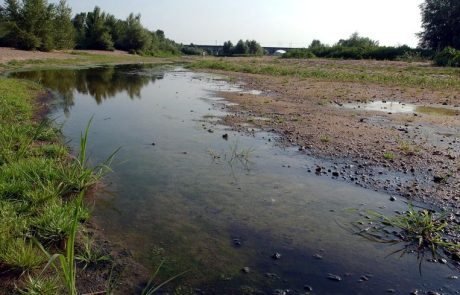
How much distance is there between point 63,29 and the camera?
51.6 meters

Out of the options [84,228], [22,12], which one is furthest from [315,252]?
[22,12]

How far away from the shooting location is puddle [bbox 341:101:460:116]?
14113mm

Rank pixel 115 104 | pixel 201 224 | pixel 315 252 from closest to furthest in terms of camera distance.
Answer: pixel 315 252
pixel 201 224
pixel 115 104

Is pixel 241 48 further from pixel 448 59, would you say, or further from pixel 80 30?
pixel 448 59

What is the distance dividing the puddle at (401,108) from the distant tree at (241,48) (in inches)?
3325

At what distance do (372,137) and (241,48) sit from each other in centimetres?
9232

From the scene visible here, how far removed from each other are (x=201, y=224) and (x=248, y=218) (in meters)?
0.71

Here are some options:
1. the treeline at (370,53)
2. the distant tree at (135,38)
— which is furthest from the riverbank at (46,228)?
the distant tree at (135,38)

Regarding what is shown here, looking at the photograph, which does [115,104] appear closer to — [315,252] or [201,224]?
[201,224]

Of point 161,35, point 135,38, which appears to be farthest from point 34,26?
point 161,35

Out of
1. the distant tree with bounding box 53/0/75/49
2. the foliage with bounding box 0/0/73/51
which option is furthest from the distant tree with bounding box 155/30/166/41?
the foliage with bounding box 0/0/73/51

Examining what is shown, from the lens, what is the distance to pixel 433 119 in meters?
12.7

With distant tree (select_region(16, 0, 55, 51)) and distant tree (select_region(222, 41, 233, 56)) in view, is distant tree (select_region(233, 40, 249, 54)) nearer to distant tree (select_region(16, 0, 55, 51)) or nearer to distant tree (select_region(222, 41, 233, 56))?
distant tree (select_region(222, 41, 233, 56))

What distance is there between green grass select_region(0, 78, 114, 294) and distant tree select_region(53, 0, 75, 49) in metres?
47.6
